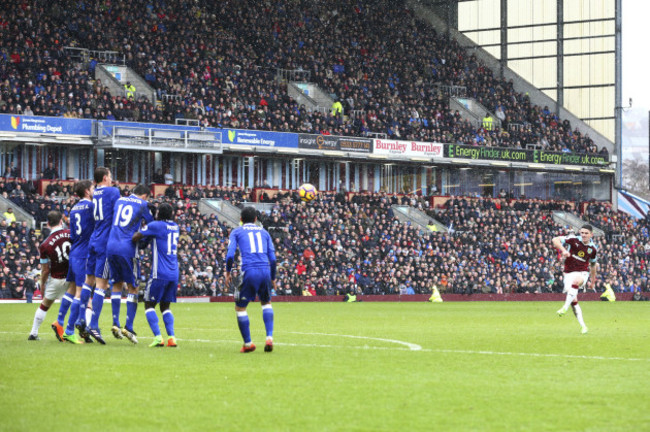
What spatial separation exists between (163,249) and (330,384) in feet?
17.3

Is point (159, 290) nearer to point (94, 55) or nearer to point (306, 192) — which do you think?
point (306, 192)

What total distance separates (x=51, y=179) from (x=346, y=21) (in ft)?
87.9

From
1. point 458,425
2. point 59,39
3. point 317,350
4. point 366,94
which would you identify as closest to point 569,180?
point 366,94

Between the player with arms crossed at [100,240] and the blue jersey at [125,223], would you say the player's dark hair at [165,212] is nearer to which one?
the blue jersey at [125,223]

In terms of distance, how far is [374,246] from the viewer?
5278cm

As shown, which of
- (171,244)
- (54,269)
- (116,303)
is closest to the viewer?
(171,244)

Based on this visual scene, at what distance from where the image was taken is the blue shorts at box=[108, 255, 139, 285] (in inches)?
622

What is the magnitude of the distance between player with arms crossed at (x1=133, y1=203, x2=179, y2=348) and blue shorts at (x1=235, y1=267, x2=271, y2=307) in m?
1.26

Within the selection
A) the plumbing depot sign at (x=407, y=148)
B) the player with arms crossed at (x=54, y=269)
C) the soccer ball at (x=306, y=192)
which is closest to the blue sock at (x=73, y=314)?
the player with arms crossed at (x=54, y=269)

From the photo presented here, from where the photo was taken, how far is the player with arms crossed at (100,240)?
16.0 meters

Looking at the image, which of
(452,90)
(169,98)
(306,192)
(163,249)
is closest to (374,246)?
(306,192)

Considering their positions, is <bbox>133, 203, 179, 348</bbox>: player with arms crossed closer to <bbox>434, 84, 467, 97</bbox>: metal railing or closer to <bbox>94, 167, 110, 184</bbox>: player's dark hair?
<bbox>94, 167, 110, 184</bbox>: player's dark hair

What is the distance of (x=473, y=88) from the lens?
70875 millimetres

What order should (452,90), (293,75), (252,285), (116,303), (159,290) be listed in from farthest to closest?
(452,90), (293,75), (116,303), (159,290), (252,285)
